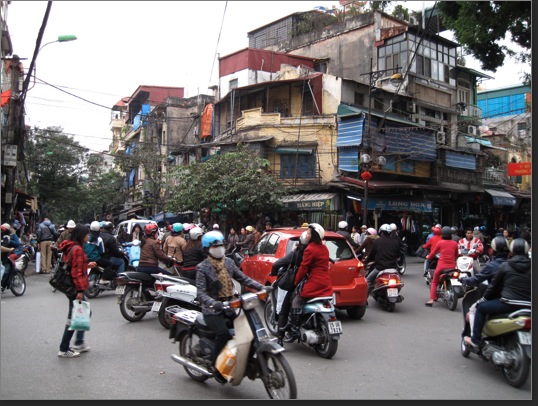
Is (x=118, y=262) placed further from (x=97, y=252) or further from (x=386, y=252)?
(x=386, y=252)

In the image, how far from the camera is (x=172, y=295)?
7051mm

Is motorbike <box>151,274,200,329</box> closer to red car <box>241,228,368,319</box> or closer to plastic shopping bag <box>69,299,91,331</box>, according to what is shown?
plastic shopping bag <box>69,299,91,331</box>

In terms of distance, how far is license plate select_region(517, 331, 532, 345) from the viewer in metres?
4.76

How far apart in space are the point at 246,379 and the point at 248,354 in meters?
0.92

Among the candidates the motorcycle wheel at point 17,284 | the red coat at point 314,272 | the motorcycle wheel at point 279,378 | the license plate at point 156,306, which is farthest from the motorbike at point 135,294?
the motorcycle wheel at point 279,378

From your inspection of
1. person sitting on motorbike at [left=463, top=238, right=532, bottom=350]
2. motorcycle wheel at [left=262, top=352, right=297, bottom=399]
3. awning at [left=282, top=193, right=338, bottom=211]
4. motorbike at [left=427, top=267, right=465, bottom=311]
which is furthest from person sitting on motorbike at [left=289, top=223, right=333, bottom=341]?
awning at [left=282, top=193, right=338, bottom=211]

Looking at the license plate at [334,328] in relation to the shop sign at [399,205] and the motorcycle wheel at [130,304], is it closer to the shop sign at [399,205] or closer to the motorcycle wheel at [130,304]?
the motorcycle wheel at [130,304]

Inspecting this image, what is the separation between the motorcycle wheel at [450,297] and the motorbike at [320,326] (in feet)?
13.9

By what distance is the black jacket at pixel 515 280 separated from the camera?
5.04m

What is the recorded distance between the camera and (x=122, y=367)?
5.68 m

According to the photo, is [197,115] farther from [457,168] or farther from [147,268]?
[147,268]

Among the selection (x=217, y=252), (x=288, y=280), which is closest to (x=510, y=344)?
(x=288, y=280)

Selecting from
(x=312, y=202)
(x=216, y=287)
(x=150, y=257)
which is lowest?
(x=150, y=257)

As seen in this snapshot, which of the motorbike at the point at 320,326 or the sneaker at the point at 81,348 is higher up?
the motorbike at the point at 320,326
